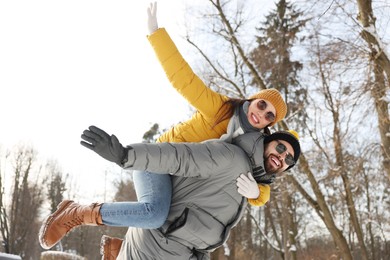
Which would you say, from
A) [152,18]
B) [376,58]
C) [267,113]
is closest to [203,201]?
[267,113]

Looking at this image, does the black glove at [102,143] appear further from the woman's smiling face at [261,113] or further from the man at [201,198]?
the woman's smiling face at [261,113]

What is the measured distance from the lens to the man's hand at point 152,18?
2.42m

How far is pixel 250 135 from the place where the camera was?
2.37 metres

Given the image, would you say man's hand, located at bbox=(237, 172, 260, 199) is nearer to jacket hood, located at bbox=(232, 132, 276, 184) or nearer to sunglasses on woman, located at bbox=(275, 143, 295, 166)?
jacket hood, located at bbox=(232, 132, 276, 184)

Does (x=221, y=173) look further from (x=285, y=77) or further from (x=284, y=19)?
(x=284, y=19)

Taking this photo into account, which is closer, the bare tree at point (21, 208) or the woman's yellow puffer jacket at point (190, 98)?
the woman's yellow puffer jacket at point (190, 98)

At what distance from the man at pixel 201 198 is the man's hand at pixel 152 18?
2.51ft

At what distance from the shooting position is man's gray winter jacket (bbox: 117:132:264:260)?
2199 millimetres

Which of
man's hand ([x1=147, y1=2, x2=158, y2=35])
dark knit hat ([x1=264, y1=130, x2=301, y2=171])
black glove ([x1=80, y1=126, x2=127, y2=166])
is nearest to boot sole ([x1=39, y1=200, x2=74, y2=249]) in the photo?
black glove ([x1=80, y1=126, x2=127, y2=166])

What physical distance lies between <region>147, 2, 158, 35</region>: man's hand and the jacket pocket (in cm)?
→ 108

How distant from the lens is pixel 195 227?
2.28 metres

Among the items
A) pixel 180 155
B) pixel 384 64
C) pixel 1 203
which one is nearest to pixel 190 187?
pixel 180 155

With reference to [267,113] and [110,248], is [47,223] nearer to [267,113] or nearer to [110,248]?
[110,248]

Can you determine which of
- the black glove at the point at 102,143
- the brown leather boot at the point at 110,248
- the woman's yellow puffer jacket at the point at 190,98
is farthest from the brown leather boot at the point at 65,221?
the black glove at the point at 102,143
